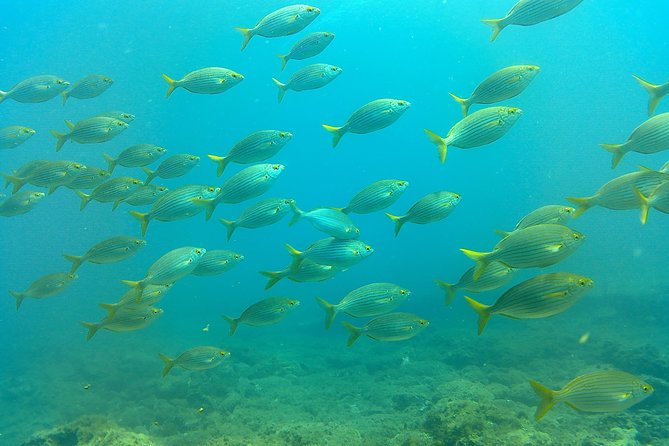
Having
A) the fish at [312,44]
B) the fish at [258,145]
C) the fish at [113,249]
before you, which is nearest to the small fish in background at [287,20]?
the fish at [312,44]

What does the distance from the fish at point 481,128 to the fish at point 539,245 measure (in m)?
1.48

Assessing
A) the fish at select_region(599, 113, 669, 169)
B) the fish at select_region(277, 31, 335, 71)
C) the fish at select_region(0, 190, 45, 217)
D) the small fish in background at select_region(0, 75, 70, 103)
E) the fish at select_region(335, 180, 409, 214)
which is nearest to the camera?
the fish at select_region(599, 113, 669, 169)

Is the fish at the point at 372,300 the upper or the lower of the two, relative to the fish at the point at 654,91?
lower

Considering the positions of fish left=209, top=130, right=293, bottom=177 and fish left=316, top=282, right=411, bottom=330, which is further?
fish left=209, top=130, right=293, bottom=177

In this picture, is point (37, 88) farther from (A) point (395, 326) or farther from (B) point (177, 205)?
(A) point (395, 326)

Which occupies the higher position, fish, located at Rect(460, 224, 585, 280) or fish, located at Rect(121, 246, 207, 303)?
fish, located at Rect(460, 224, 585, 280)

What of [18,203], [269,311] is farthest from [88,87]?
[269,311]

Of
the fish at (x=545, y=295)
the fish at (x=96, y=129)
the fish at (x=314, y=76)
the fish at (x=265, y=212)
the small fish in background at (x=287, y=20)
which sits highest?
the small fish in background at (x=287, y=20)

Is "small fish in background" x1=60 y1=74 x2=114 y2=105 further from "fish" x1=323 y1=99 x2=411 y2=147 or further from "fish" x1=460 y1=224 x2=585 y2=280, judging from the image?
"fish" x1=460 y1=224 x2=585 y2=280

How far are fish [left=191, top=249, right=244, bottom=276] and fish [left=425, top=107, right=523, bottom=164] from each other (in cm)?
314

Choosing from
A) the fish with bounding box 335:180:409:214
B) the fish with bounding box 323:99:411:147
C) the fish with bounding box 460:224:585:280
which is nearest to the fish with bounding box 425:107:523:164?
the fish with bounding box 335:180:409:214

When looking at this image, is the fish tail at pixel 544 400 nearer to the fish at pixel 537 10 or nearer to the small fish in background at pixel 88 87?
the fish at pixel 537 10

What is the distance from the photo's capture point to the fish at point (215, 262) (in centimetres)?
572

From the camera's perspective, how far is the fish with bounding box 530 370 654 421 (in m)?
3.46
